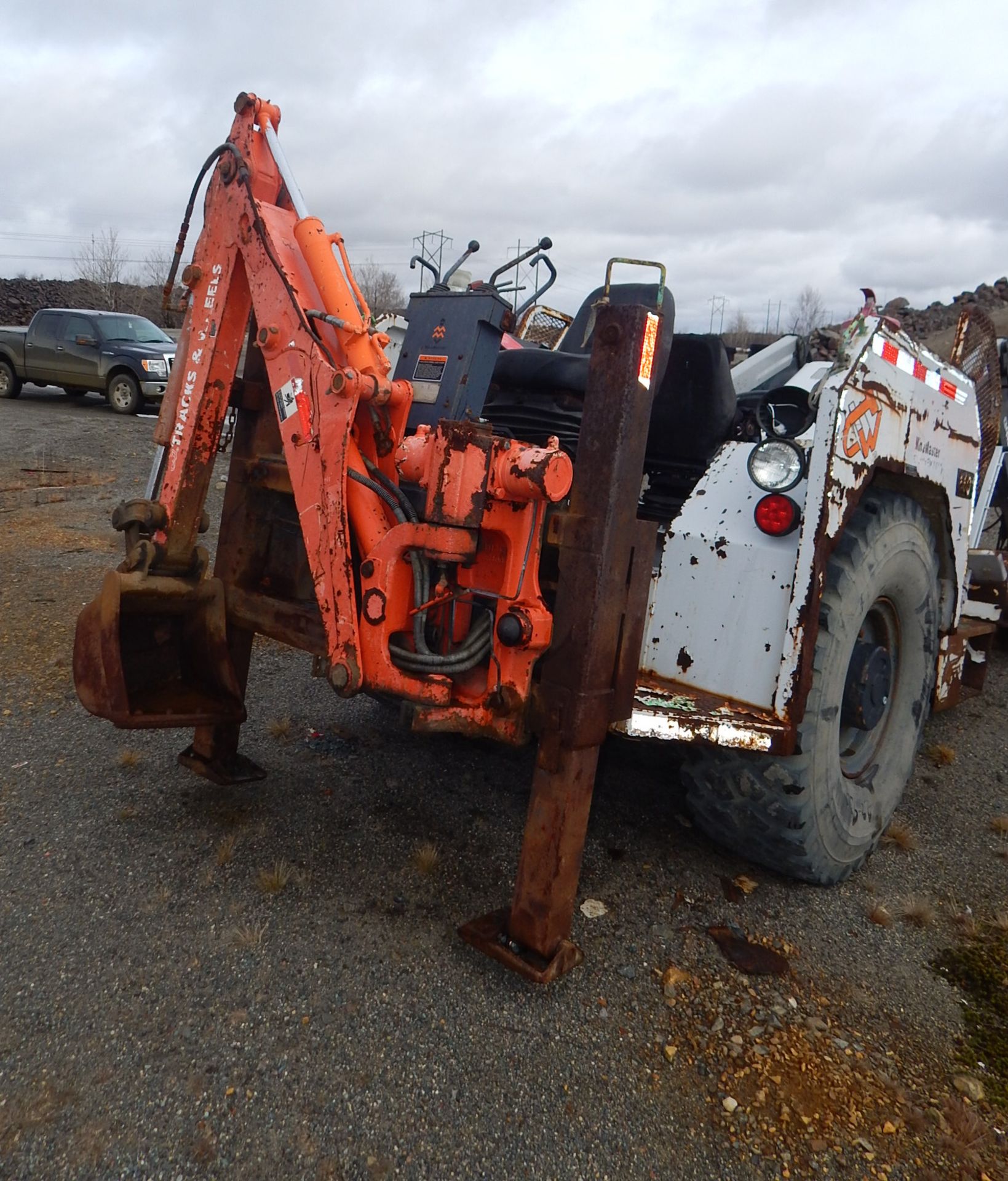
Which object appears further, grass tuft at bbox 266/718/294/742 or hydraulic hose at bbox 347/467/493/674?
grass tuft at bbox 266/718/294/742

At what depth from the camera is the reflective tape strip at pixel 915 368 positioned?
8.68ft

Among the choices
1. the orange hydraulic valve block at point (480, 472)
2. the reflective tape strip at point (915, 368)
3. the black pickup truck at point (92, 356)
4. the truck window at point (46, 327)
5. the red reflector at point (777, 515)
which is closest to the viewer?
the orange hydraulic valve block at point (480, 472)

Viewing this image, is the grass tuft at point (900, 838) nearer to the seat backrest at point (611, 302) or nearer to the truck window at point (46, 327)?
the seat backrest at point (611, 302)

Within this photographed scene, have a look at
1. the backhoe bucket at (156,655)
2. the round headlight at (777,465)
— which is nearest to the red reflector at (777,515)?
the round headlight at (777,465)

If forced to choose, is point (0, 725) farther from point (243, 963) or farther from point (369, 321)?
point (369, 321)

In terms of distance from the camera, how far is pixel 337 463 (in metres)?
2.31

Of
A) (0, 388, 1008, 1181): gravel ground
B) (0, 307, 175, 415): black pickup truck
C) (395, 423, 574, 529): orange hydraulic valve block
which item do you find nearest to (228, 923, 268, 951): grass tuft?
(0, 388, 1008, 1181): gravel ground

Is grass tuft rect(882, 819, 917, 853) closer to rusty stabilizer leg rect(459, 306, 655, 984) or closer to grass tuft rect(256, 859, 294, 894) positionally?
rusty stabilizer leg rect(459, 306, 655, 984)

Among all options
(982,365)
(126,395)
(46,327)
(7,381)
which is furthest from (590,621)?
(7,381)

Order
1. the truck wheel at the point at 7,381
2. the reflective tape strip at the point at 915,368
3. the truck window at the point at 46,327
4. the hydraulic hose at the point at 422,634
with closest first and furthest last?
1. the hydraulic hose at the point at 422,634
2. the reflective tape strip at the point at 915,368
3. the truck window at the point at 46,327
4. the truck wheel at the point at 7,381

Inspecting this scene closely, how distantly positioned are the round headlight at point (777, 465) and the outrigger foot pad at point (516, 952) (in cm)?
135

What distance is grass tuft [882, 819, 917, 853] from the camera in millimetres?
3236

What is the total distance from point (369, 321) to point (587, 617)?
1116 millimetres

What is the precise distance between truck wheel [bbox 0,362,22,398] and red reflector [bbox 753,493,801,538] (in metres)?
14.6
